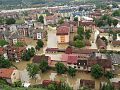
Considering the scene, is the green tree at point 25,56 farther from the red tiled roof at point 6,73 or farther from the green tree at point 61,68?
the green tree at point 61,68

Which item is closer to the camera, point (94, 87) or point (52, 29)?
point (94, 87)

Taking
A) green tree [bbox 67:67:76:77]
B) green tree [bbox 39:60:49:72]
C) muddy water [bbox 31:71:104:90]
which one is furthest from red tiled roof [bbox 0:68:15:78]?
green tree [bbox 67:67:76:77]

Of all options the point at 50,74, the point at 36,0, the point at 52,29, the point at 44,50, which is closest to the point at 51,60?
the point at 50,74

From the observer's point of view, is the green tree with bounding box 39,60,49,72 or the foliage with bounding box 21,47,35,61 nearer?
the green tree with bounding box 39,60,49,72

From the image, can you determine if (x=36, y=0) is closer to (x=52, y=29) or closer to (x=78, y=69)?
(x=52, y=29)

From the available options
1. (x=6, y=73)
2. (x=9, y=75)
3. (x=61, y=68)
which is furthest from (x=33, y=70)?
(x=61, y=68)

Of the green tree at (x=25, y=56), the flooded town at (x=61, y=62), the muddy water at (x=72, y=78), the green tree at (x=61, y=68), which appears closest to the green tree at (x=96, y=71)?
the flooded town at (x=61, y=62)

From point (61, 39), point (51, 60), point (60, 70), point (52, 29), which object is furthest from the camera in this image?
point (52, 29)

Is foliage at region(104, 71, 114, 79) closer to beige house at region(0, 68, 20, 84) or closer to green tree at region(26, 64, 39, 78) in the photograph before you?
green tree at region(26, 64, 39, 78)

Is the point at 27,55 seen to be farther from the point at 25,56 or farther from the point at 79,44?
the point at 79,44
